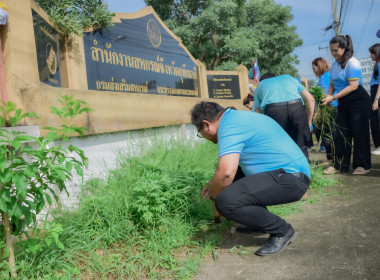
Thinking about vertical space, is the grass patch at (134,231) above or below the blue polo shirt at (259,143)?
below

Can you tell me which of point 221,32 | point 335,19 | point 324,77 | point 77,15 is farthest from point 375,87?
point 335,19

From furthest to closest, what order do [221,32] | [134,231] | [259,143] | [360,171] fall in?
[221,32], [360,171], [134,231], [259,143]

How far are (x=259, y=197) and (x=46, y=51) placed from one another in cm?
254

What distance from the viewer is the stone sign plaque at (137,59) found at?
438 centimetres

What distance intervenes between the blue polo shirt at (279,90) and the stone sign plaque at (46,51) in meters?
2.22

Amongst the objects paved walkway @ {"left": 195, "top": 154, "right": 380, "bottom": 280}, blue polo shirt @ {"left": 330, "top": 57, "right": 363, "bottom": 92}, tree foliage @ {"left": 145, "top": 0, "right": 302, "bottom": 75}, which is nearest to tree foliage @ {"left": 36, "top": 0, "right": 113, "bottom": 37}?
paved walkway @ {"left": 195, "top": 154, "right": 380, "bottom": 280}

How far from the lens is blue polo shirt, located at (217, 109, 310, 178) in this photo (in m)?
2.40

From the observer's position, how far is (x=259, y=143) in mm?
2482

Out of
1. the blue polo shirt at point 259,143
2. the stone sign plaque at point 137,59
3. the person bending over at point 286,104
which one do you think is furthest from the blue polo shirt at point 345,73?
the stone sign plaque at point 137,59

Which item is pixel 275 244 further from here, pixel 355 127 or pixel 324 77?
pixel 324 77

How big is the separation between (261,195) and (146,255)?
887mm

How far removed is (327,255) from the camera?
89.7 inches

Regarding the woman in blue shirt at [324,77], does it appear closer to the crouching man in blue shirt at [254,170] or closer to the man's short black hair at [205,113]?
the crouching man in blue shirt at [254,170]

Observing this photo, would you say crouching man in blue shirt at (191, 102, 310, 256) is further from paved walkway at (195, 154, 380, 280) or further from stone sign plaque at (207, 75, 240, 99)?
stone sign plaque at (207, 75, 240, 99)
